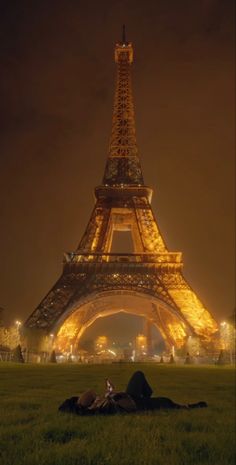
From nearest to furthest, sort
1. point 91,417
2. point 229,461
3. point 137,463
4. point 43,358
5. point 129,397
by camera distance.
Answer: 1. point 137,463
2. point 229,461
3. point 91,417
4. point 129,397
5. point 43,358

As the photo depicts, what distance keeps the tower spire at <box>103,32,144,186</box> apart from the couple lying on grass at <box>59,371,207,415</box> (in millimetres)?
51245

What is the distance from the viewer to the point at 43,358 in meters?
42.4

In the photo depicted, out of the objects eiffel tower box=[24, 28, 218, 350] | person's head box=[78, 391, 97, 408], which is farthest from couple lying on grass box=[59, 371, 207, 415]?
eiffel tower box=[24, 28, 218, 350]

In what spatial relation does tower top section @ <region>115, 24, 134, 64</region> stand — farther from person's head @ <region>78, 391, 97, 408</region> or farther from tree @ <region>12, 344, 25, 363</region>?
person's head @ <region>78, 391, 97, 408</region>

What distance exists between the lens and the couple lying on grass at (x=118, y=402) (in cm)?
628

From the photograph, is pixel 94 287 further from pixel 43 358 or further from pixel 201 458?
pixel 201 458

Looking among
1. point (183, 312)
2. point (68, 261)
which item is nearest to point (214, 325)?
point (183, 312)

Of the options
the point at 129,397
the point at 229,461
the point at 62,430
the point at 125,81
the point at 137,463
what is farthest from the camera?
the point at 125,81

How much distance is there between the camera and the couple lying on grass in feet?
20.6

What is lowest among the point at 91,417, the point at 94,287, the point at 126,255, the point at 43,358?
the point at 43,358

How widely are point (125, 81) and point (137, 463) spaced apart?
64.7 m

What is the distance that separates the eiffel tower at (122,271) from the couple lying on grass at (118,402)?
123 feet

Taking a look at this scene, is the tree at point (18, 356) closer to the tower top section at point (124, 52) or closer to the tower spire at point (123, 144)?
the tower spire at point (123, 144)

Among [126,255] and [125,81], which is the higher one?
[125,81]
